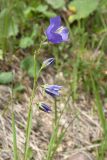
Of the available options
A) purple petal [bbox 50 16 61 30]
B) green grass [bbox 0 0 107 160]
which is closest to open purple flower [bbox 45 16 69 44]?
purple petal [bbox 50 16 61 30]

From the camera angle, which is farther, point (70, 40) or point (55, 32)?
point (70, 40)

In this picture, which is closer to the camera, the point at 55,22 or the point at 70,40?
the point at 55,22

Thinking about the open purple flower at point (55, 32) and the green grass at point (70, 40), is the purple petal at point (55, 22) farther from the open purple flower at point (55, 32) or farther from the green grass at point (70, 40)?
the green grass at point (70, 40)

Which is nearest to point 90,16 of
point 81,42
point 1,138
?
point 81,42

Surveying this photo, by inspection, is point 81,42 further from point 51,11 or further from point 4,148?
point 4,148

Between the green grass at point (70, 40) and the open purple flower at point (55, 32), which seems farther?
the green grass at point (70, 40)

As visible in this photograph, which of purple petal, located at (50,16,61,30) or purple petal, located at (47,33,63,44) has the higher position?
purple petal, located at (50,16,61,30)

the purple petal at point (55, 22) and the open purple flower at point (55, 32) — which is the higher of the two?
the purple petal at point (55, 22)

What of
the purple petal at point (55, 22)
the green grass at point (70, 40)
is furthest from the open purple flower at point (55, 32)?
the green grass at point (70, 40)

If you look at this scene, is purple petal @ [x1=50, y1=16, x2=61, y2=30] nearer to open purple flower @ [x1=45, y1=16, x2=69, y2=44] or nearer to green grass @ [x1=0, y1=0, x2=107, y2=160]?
open purple flower @ [x1=45, y1=16, x2=69, y2=44]

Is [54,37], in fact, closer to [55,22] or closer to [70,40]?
[55,22]

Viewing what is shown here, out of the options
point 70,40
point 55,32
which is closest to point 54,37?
point 55,32
